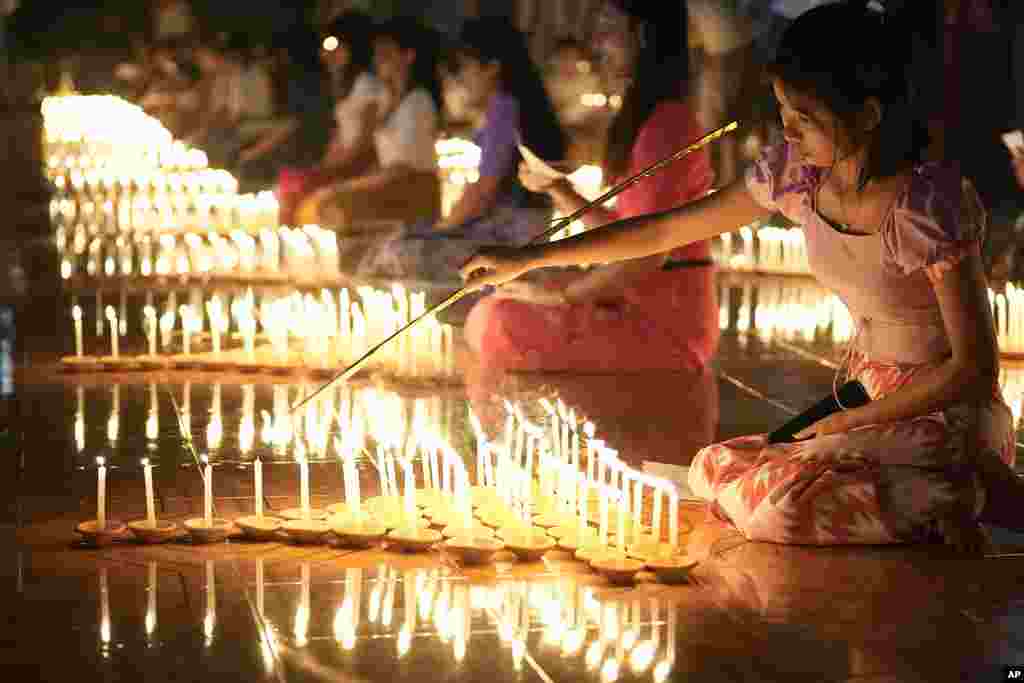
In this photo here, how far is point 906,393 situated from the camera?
5645mm

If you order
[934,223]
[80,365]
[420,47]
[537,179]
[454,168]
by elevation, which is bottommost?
[80,365]

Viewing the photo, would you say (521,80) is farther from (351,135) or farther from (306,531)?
(306,531)

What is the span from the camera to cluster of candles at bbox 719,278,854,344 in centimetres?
1009

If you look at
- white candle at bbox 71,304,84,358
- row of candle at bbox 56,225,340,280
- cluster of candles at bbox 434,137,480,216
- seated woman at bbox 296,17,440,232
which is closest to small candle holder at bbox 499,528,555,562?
white candle at bbox 71,304,84,358

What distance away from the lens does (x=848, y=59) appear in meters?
5.39

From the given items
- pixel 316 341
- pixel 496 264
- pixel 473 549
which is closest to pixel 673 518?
pixel 473 549

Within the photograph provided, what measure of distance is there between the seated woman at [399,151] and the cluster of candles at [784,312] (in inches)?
117

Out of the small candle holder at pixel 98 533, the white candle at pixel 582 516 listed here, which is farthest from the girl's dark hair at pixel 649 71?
the small candle holder at pixel 98 533

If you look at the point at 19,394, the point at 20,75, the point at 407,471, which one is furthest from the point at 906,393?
the point at 20,75

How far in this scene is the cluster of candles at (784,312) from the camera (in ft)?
33.1

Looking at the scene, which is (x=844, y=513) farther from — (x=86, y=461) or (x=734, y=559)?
(x=86, y=461)

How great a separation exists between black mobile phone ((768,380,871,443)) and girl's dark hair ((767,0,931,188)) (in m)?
0.87

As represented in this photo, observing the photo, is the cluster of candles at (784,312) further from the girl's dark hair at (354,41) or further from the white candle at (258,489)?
the girl's dark hair at (354,41)

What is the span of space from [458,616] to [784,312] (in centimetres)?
601
